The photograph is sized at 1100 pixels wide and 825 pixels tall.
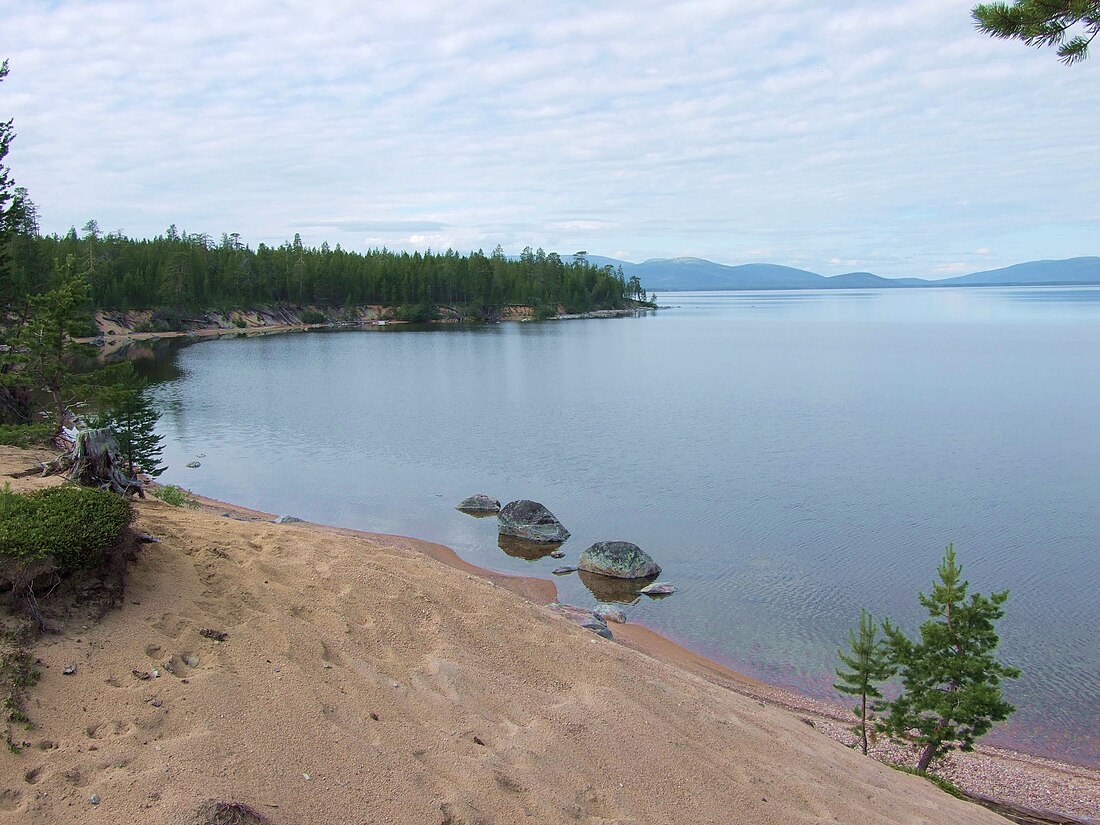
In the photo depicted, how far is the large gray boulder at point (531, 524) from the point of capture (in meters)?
23.9

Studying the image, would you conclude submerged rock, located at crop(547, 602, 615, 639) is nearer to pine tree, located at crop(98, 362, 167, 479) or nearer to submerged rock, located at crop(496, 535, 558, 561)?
submerged rock, located at crop(496, 535, 558, 561)

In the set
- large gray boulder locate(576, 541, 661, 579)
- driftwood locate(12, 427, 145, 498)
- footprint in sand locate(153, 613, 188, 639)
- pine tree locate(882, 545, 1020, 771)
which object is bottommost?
large gray boulder locate(576, 541, 661, 579)

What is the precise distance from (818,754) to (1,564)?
8038 millimetres

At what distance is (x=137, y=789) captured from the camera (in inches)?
196

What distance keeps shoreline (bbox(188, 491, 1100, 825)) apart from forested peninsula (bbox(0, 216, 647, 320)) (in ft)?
330

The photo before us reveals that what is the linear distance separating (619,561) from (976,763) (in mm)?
9822

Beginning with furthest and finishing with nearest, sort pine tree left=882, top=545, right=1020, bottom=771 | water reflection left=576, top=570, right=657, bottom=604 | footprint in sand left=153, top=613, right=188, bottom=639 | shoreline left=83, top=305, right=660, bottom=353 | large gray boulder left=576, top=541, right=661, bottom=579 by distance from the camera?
shoreline left=83, top=305, right=660, bottom=353
large gray boulder left=576, top=541, right=661, bottom=579
water reflection left=576, top=570, right=657, bottom=604
pine tree left=882, top=545, right=1020, bottom=771
footprint in sand left=153, top=613, right=188, bottom=639

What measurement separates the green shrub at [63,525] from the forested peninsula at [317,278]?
337 feet

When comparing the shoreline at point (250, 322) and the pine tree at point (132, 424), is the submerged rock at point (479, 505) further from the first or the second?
the shoreline at point (250, 322)

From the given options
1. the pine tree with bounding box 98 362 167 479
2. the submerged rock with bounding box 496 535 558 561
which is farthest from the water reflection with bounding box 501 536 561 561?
the pine tree with bounding box 98 362 167 479

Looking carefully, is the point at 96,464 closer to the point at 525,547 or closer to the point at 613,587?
the point at 613,587

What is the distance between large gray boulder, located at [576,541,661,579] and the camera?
20969 mm

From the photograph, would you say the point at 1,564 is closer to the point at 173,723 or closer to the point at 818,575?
the point at 173,723

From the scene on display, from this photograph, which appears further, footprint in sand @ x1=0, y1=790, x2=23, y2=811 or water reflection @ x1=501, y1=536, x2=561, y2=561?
water reflection @ x1=501, y1=536, x2=561, y2=561
